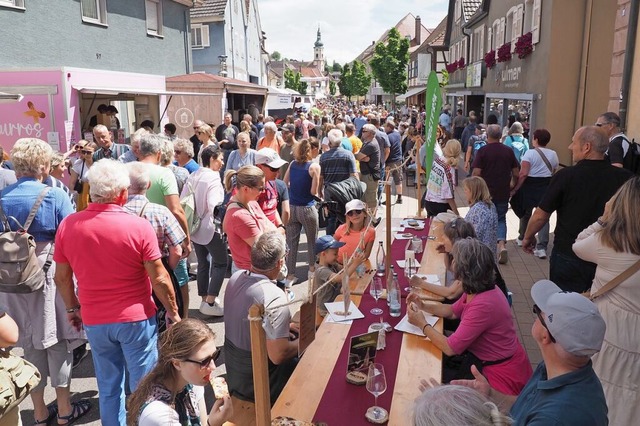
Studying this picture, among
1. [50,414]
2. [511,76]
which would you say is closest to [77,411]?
[50,414]

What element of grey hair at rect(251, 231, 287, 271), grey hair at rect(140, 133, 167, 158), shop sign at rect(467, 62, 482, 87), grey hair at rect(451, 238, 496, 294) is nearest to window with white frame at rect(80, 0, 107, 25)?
grey hair at rect(140, 133, 167, 158)

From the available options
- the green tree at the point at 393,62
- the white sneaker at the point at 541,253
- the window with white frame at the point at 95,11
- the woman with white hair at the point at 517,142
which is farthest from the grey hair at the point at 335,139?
the green tree at the point at 393,62

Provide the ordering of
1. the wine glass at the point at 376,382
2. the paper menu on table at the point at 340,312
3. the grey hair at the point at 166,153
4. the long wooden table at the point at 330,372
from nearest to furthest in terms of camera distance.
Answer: the wine glass at the point at 376,382
the long wooden table at the point at 330,372
the paper menu on table at the point at 340,312
the grey hair at the point at 166,153

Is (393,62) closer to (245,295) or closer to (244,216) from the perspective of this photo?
(244,216)

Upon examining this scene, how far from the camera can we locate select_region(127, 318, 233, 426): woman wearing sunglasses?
2.19 m

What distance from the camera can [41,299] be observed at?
12.4 feet

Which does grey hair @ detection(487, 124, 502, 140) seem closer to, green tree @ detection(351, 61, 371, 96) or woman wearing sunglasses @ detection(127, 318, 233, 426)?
woman wearing sunglasses @ detection(127, 318, 233, 426)

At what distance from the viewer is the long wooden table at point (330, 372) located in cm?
260

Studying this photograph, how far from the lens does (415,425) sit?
69.6 inches

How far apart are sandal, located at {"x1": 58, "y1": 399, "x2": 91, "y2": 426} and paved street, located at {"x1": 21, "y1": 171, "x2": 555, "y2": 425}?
1.7 inches

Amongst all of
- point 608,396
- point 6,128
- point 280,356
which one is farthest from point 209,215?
point 6,128

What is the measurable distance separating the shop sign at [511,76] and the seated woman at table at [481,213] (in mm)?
10539

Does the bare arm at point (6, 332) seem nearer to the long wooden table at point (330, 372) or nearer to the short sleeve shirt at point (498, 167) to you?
the long wooden table at point (330, 372)

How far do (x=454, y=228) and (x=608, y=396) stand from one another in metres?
1.63
